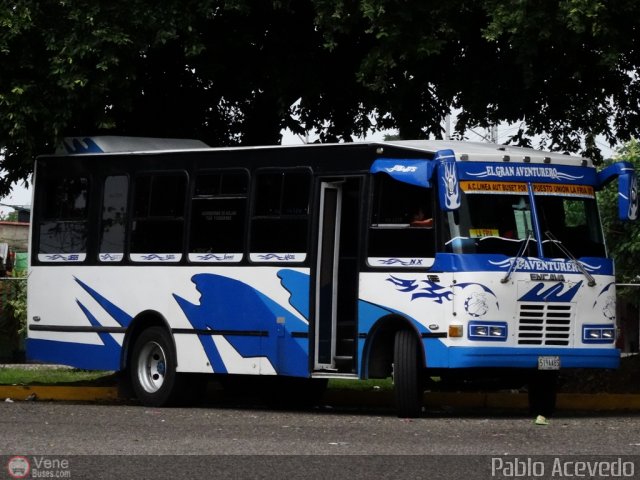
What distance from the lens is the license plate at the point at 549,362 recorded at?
53.0ft

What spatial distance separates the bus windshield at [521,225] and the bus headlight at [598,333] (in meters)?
0.74

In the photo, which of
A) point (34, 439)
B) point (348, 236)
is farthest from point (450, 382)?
point (34, 439)

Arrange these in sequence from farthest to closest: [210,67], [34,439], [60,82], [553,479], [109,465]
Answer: [210,67], [60,82], [34,439], [109,465], [553,479]

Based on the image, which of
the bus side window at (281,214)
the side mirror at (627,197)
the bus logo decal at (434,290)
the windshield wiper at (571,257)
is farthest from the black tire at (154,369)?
the side mirror at (627,197)

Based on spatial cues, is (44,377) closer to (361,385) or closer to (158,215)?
(361,385)

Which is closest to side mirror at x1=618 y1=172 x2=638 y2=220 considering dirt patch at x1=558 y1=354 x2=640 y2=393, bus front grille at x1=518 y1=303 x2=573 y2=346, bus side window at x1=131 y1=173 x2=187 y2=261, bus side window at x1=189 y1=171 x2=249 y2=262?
bus front grille at x1=518 y1=303 x2=573 y2=346

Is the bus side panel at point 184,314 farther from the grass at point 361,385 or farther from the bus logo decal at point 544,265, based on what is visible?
the grass at point 361,385

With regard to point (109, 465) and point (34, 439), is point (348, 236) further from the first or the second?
point (109, 465)

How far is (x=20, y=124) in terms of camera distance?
19.5m

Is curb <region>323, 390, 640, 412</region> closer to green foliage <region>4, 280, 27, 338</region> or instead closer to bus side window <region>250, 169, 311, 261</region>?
bus side window <region>250, 169, 311, 261</region>

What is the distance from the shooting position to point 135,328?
1888 centimetres

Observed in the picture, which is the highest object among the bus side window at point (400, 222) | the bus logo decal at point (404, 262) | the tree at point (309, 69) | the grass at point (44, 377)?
the tree at point (309, 69)

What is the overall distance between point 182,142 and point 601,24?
17.7ft

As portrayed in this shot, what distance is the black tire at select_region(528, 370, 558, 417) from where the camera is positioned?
1708 cm
